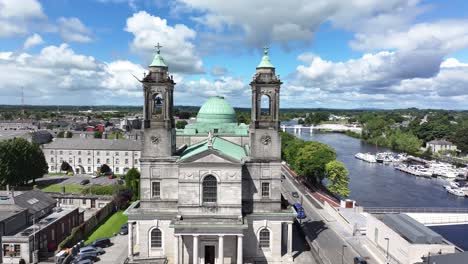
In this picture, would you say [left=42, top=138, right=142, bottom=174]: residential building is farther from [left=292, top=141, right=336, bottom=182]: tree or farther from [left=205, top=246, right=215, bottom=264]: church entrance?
[left=205, top=246, right=215, bottom=264]: church entrance

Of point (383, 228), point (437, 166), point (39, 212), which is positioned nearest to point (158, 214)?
point (39, 212)

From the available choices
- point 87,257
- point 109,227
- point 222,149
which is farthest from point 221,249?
point 109,227

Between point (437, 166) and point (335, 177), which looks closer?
point (335, 177)

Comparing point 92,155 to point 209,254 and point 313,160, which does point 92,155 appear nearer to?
point 313,160

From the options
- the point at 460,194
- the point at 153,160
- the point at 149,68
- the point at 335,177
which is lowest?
the point at 460,194

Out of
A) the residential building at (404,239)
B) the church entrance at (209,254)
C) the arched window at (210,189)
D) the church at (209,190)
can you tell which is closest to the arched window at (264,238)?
the church at (209,190)

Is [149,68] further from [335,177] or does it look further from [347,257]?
[335,177]

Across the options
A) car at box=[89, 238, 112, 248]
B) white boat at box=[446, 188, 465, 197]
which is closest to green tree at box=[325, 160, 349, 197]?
white boat at box=[446, 188, 465, 197]

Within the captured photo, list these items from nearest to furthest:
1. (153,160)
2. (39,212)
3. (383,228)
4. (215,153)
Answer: (215,153) → (153,160) → (383,228) → (39,212)
